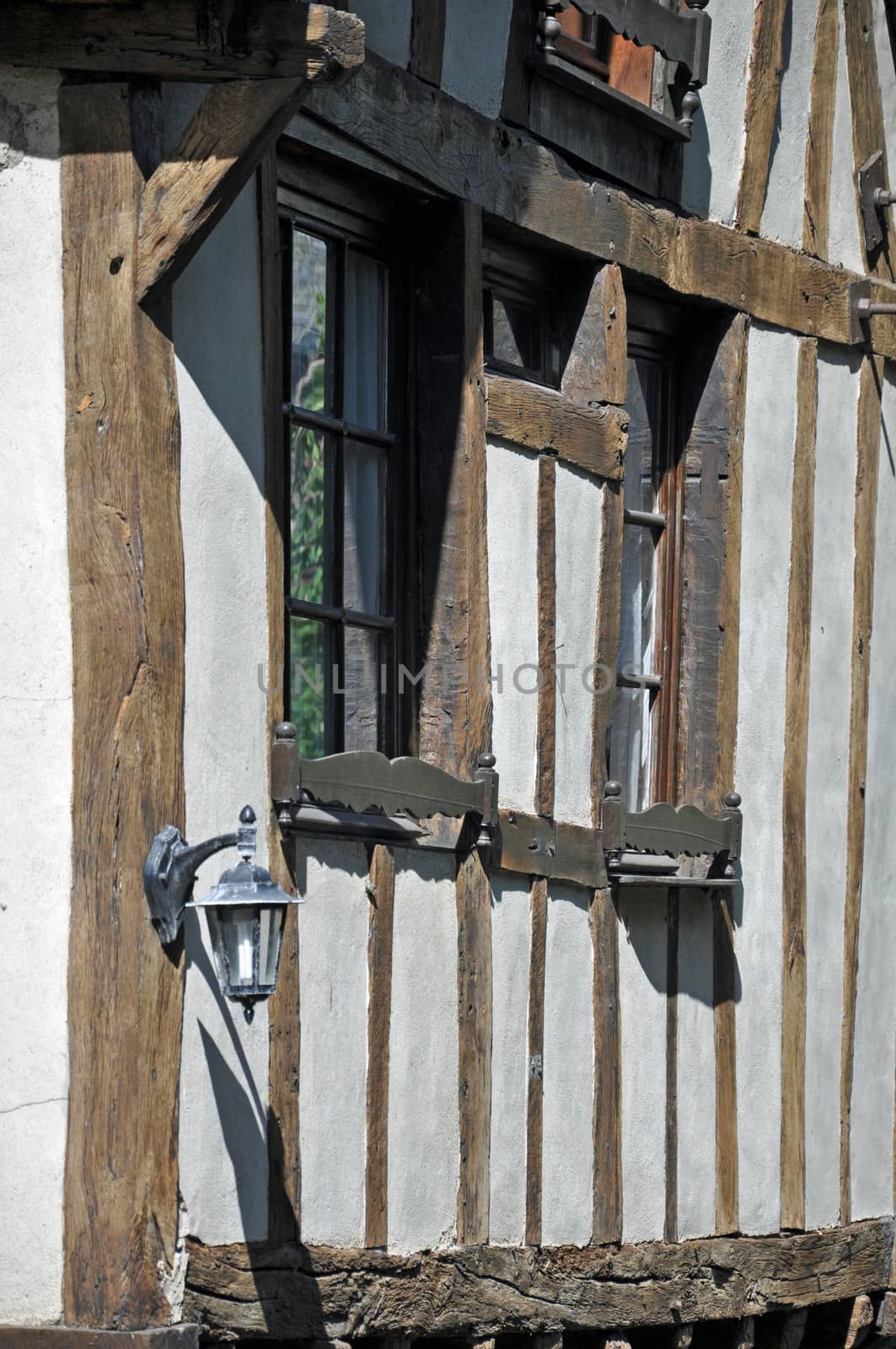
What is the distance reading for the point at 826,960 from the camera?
8172 millimetres

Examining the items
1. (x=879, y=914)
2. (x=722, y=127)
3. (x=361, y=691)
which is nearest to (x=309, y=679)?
(x=361, y=691)

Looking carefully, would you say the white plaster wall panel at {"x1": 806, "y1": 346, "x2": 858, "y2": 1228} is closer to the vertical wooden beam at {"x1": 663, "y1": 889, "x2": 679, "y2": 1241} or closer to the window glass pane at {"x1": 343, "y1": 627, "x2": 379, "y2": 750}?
the vertical wooden beam at {"x1": 663, "y1": 889, "x2": 679, "y2": 1241}

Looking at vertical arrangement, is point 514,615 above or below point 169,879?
above

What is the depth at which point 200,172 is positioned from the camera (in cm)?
528

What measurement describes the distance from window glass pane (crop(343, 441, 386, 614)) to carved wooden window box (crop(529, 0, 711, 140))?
4.28ft

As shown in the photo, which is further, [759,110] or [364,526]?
[759,110]

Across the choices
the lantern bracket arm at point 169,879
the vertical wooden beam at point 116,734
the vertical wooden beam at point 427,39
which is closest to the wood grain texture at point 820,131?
the vertical wooden beam at point 427,39

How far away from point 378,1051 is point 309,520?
4.46 ft

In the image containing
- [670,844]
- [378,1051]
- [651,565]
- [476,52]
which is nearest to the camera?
[378,1051]

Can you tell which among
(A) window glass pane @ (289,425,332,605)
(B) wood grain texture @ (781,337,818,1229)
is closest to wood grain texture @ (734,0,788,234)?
(B) wood grain texture @ (781,337,818,1229)

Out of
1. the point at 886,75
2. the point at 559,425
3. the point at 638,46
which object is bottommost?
the point at 559,425

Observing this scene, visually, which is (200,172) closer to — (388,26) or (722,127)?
(388,26)

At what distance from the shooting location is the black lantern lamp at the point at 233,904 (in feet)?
17.0

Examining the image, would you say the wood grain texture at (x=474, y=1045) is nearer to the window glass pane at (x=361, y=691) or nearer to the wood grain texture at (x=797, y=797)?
Result: the window glass pane at (x=361, y=691)
